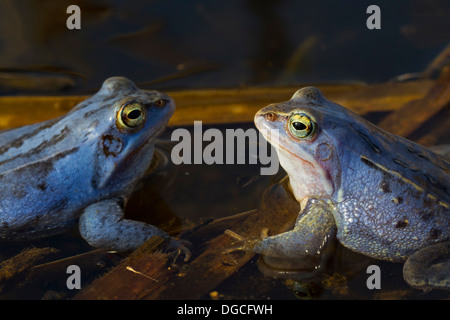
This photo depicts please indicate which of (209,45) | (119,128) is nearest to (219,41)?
(209,45)

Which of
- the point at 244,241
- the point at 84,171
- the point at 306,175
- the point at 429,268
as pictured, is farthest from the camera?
the point at 84,171

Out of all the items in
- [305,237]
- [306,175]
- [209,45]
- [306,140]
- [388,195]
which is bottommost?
[305,237]

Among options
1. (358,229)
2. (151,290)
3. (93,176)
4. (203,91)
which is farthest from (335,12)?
(151,290)

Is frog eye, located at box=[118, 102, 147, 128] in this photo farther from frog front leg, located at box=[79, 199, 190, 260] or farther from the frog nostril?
the frog nostril

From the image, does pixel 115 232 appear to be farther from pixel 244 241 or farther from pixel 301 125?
pixel 301 125

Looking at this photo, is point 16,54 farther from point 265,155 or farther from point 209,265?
point 209,265

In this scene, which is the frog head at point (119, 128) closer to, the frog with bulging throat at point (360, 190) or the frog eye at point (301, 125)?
the frog with bulging throat at point (360, 190)
